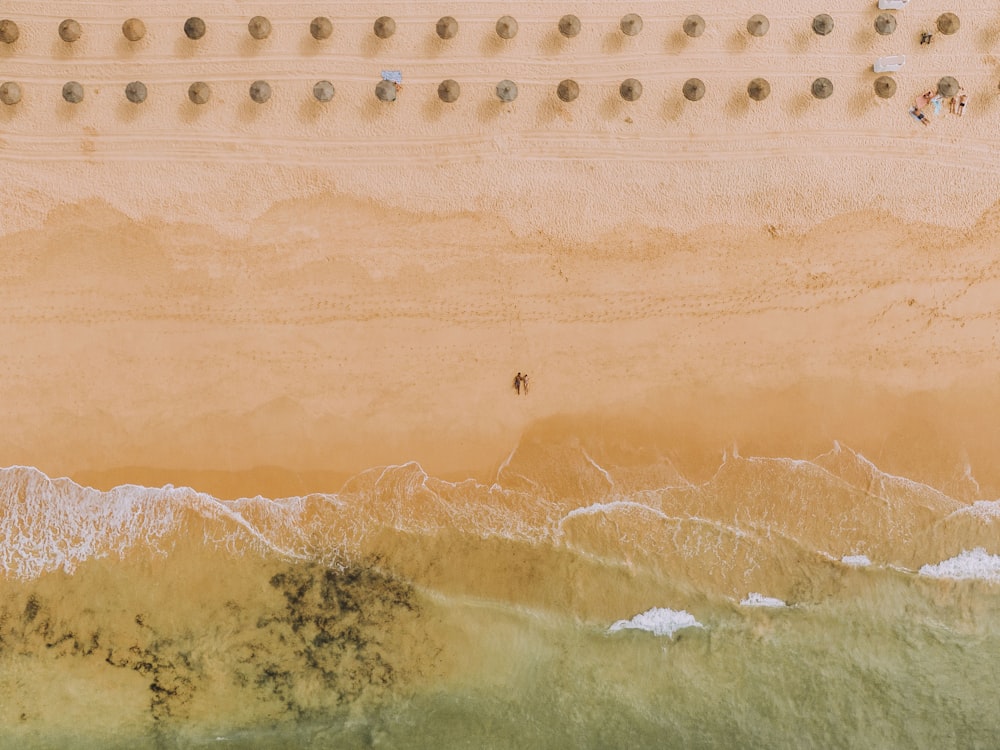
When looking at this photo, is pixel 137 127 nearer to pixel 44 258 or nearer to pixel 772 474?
pixel 44 258

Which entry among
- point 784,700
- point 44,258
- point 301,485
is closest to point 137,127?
point 44,258

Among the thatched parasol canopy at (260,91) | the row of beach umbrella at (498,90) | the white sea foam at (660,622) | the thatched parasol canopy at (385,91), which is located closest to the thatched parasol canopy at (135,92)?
the row of beach umbrella at (498,90)

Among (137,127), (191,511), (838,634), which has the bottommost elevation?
(838,634)

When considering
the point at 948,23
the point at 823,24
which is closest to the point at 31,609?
the point at 823,24

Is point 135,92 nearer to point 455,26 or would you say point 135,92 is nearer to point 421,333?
point 455,26

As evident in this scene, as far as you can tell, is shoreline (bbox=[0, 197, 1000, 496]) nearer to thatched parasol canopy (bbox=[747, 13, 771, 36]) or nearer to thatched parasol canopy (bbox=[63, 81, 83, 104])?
thatched parasol canopy (bbox=[63, 81, 83, 104])

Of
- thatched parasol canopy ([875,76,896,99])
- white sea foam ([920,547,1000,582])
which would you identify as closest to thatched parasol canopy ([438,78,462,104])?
thatched parasol canopy ([875,76,896,99])
